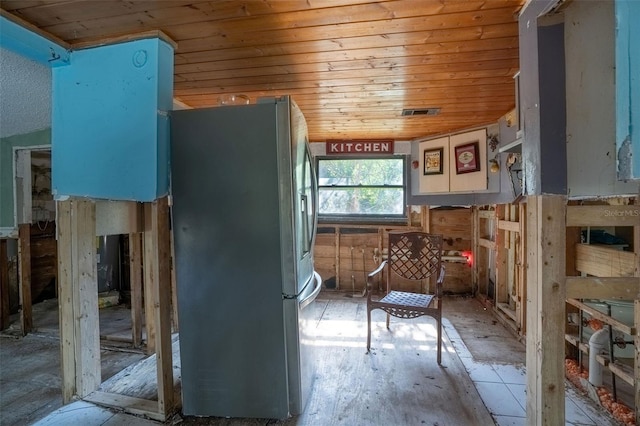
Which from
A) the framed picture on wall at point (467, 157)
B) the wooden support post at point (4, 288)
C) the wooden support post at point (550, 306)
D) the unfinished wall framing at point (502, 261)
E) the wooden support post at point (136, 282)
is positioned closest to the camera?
the wooden support post at point (550, 306)

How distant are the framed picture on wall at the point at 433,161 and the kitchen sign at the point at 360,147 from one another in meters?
0.49

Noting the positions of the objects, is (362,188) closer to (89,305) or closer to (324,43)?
(324,43)

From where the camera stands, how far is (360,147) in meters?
4.25

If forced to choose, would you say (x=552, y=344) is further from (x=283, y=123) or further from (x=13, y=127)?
(x=13, y=127)

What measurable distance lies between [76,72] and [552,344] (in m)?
2.79

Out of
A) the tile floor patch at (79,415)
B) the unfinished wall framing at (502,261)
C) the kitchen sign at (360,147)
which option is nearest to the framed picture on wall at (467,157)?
the unfinished wall framing at (502,261)

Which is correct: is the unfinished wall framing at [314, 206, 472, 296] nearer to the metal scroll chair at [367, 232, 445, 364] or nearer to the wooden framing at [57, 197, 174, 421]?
the metal scroll chair at [367, 232, 445, 364]

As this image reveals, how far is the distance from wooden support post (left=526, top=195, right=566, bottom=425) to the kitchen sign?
9.89ft

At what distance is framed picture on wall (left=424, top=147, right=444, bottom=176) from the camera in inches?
151

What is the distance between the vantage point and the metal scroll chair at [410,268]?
245cm

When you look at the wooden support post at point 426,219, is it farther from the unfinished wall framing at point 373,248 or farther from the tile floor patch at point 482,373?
the tile floor patch at point 482,373

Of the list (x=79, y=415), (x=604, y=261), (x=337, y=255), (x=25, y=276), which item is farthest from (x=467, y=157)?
(x=25, y=276)

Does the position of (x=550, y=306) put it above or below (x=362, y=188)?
below

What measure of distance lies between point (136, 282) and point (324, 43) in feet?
7.78
